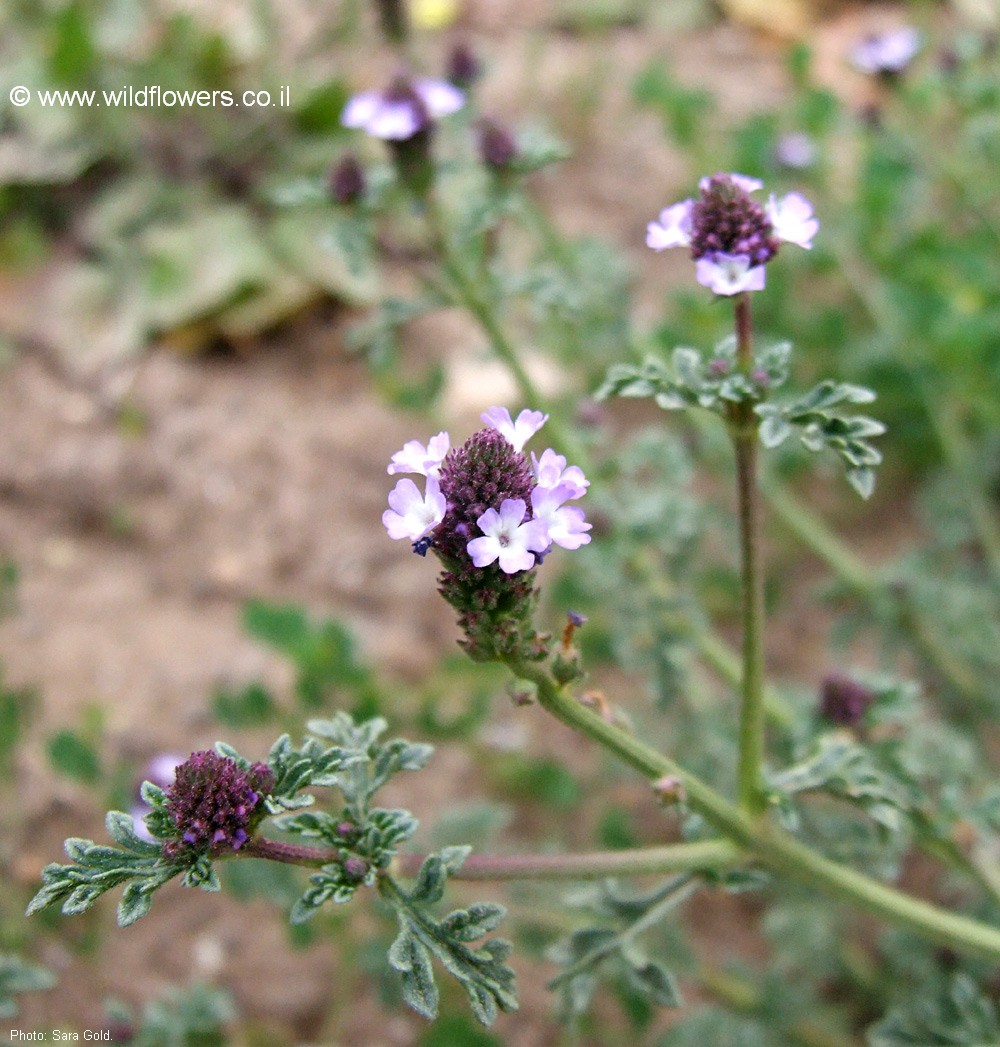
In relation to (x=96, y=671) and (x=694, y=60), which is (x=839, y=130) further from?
(x=96, y=671)

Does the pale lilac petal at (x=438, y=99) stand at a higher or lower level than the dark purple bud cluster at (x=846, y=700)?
higher

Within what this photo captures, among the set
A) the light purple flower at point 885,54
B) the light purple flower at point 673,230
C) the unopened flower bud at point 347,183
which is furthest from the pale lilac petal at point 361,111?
the light purple flower at point 885,54

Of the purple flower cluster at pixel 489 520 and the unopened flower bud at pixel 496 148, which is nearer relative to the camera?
the purple flower cluster at pixel 489 520

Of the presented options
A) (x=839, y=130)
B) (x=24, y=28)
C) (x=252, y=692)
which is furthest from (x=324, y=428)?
(x=24, y=28)

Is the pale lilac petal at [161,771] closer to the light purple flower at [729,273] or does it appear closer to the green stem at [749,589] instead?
the green stem at [749,589]

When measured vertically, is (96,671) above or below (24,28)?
below

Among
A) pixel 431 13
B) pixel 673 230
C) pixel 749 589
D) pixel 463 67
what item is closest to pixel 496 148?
pixel 463 67

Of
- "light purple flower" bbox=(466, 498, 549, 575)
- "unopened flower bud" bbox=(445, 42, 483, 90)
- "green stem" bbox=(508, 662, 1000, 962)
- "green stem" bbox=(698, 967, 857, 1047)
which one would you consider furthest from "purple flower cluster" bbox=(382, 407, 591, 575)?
"unopened flower bud" bbox=(445, 42, 483, 90)

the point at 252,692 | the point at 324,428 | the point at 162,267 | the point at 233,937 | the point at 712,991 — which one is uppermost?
the point at 162,267
